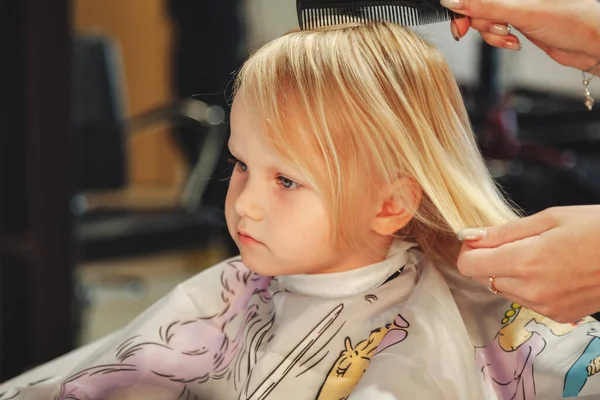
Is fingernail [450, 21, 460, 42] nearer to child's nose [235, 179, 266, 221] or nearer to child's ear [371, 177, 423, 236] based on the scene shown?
child's ear [371, 177, 423, 236]

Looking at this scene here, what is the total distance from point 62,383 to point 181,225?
1878 millimetres

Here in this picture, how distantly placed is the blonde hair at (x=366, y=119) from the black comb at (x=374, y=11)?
12mm

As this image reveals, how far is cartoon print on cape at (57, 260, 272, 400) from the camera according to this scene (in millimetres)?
1041

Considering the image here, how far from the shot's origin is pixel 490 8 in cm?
94

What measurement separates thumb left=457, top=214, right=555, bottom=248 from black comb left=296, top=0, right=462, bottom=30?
0.25m

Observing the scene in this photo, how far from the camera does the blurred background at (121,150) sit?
6.56 ft

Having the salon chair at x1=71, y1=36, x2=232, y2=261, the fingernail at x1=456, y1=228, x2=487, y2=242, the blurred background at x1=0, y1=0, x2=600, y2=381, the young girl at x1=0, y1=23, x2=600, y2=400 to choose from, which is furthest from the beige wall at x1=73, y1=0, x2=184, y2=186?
the fingernail at x1=456, y1=228, x2=487, y2=242

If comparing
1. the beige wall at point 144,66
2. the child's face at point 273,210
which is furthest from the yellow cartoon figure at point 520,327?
the beige wall at point 144,66

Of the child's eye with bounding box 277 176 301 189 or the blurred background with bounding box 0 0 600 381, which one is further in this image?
the blurred background with bounding box 0 0 600 381

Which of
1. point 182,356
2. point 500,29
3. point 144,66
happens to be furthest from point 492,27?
point 144,66

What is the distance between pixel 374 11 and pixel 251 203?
0.26 metres

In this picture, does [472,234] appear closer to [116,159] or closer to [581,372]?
[581,372]

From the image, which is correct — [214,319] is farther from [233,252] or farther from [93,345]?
[233,252]

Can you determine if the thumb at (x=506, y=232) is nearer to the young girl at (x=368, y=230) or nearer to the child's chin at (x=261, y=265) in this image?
the young girl at (x=368, y=230)
